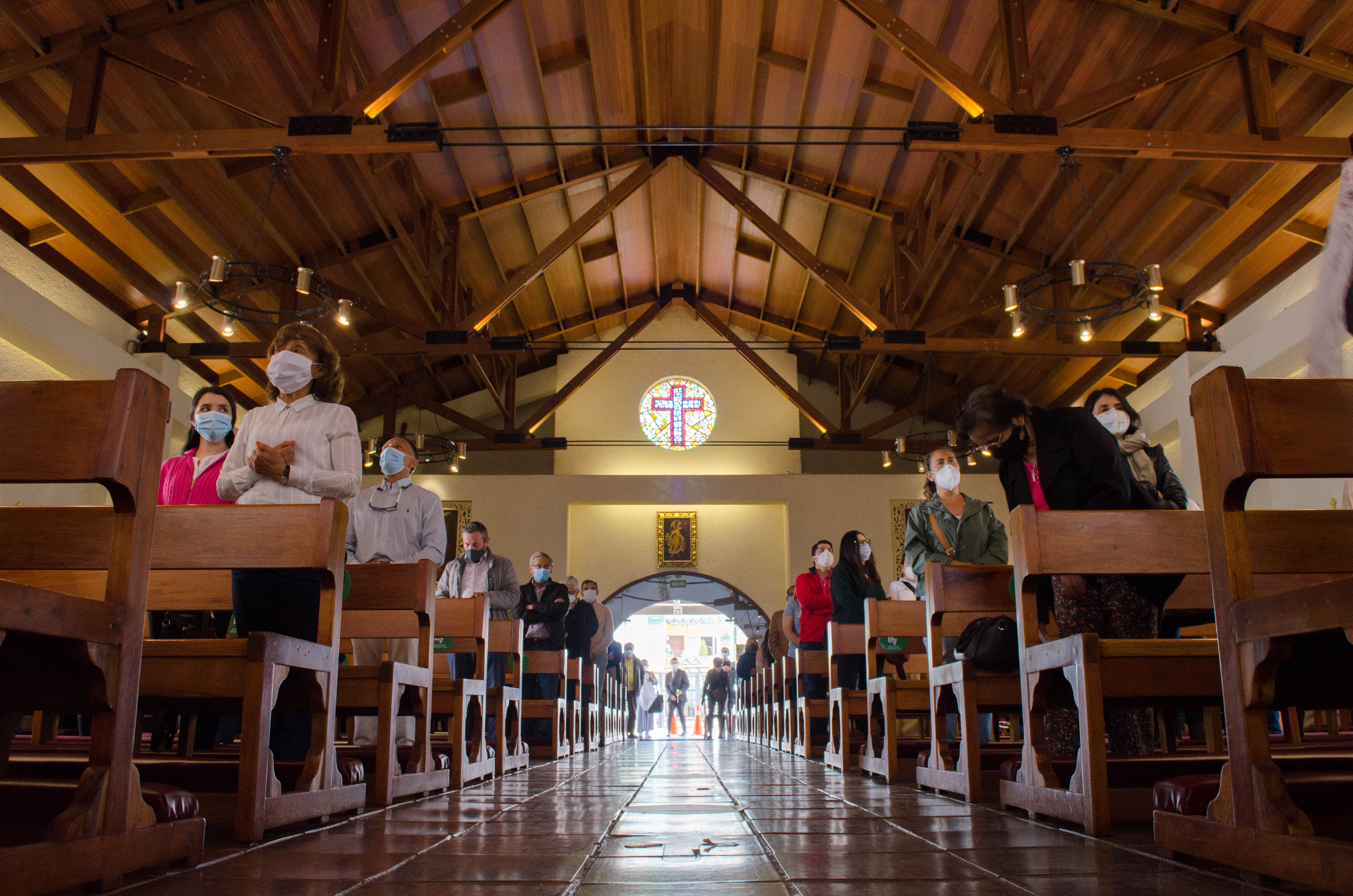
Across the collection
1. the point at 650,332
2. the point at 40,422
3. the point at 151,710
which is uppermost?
the point at 650,332

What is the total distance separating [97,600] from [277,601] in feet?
2.96

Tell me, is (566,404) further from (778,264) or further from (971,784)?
(971,784)

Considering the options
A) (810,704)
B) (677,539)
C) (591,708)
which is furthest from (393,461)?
(677,539)

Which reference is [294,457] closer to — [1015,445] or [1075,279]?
[1015,445]

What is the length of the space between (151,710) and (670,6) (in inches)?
307

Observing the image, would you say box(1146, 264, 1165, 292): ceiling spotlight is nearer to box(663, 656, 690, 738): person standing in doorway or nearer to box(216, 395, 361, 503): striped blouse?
box(216, 395, 361, 503): striped blouse

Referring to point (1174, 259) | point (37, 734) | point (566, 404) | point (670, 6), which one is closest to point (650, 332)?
point (566, 404)

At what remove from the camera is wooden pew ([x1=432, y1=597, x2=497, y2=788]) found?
10.7ft

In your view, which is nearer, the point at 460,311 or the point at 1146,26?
the point at 1146,26

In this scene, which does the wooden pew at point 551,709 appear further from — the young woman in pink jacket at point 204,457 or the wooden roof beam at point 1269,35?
the wooden roof beam at point 1269,35

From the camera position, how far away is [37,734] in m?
3.51

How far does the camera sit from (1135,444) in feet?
11.4

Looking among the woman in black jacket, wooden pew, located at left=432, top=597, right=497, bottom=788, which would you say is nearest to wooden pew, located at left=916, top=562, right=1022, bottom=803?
the woman in black jacket

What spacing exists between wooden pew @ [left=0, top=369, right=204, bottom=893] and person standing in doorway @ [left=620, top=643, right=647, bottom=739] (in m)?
10.0
